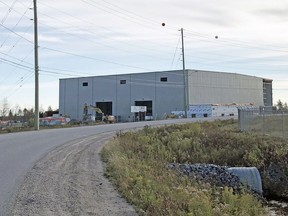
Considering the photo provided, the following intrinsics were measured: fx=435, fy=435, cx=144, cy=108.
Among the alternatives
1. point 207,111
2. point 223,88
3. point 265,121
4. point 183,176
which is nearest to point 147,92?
point 207,111

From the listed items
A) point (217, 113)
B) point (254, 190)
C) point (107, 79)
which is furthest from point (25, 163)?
point (107, 79)

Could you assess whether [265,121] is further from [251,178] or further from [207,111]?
[207,111]

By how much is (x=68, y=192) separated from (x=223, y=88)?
106701 millimetres

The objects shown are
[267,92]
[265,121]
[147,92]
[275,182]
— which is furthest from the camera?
[267,92]

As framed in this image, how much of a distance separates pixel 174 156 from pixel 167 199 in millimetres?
13386

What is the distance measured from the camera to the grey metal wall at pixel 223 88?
103875 millimetres

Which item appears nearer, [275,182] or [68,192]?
[68,192]

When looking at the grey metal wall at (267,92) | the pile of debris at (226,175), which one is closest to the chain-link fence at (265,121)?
the pile of debris at (226,175)

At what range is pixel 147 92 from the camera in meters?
106

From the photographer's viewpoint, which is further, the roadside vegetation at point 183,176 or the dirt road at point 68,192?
the roadside vegetation at point 183,176

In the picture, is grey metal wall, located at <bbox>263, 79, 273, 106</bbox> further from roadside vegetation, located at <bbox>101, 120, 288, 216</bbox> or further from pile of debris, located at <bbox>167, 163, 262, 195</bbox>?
pile of debris, located at <bbox>167, 163, 262, 195</bbox>

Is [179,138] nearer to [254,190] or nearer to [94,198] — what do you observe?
[254,190]

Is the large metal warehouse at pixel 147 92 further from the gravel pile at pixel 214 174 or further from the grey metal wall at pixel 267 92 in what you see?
the gravel pile at pixel 214 174

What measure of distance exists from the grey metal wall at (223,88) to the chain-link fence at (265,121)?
222 ft
